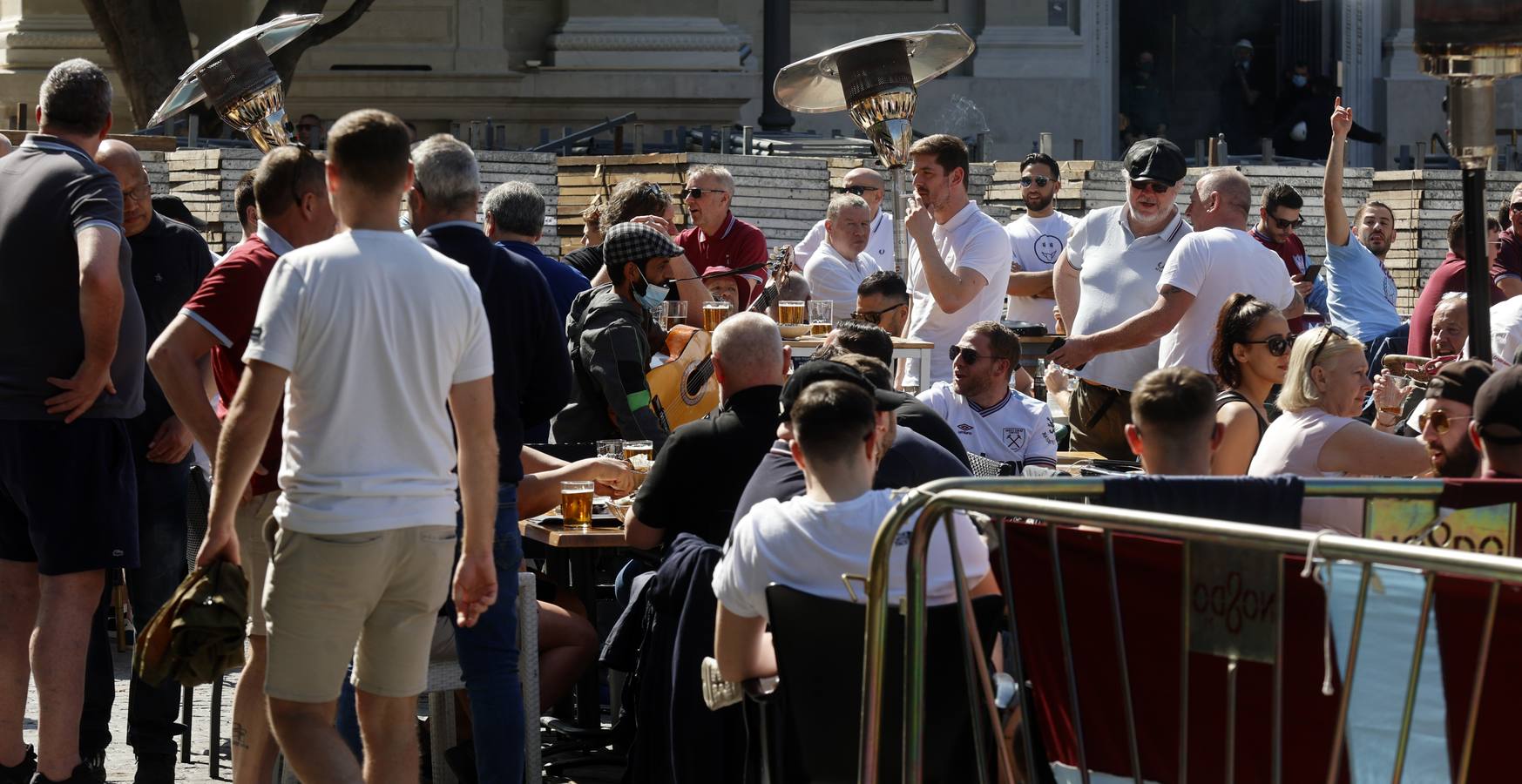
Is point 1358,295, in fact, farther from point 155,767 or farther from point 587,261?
point 155,767

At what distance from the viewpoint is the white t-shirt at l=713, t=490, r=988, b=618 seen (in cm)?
464

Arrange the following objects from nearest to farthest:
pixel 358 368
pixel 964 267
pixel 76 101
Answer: pixel 358 368
pixel 76 101
pixel 964 267

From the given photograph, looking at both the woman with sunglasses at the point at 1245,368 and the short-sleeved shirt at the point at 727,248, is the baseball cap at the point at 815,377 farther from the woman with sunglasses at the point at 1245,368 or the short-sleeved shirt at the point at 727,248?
the short-sleeved shirt at the point at 727,248

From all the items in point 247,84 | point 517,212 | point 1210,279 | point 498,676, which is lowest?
point 498,676

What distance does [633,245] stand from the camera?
7648 mm

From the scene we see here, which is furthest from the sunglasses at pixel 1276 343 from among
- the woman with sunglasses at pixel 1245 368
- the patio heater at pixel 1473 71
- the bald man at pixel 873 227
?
the bald man at pixel 873 227

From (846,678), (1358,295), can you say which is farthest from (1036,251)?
(846,678)

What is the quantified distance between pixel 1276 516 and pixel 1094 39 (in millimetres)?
21938

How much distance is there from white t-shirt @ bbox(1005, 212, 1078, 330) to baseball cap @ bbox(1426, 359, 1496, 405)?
5806 mm

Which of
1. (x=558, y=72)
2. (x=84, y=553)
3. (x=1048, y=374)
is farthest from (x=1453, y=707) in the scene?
(x=558, y=72)

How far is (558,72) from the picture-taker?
23438 millimetres

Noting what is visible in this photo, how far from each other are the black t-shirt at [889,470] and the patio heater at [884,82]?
2877mm

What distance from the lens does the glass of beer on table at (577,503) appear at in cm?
616

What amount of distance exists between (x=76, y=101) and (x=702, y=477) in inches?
80.4
